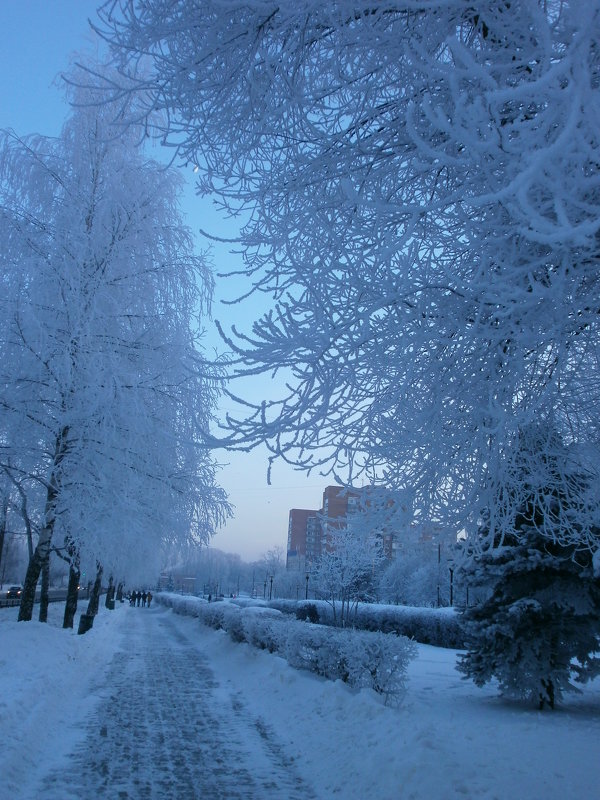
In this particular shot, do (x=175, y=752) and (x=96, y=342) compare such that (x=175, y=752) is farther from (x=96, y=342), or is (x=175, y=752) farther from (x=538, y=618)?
(x=96, y=342)

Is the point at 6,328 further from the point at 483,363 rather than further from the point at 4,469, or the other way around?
the point at 483,363

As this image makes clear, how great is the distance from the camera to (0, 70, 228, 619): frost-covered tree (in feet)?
34.0

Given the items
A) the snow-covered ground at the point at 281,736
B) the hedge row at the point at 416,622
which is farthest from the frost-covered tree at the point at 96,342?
the hedge row at the point at 416,622

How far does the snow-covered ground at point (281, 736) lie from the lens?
4.89 metres

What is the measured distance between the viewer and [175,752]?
6141 mm

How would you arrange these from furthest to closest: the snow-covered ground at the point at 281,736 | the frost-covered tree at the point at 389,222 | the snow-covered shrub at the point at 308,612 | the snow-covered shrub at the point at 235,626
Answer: the snow-covered shrub at the point at 308,612
the snow-covered shrub at the point at 235,626
the snow-covered ground at the point at 281,736
the frost-covered tree at the point at 389,222

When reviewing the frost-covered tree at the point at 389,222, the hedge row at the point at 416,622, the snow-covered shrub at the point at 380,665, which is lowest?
the hedge row at the point at 416,622

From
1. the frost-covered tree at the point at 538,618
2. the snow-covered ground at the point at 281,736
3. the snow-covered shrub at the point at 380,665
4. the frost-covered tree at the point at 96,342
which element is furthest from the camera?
the frost-covered tree at the point at 96,342

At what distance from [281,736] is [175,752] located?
147 cm

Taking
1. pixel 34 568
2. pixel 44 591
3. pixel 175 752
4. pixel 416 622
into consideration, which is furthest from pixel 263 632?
pixel 416 622

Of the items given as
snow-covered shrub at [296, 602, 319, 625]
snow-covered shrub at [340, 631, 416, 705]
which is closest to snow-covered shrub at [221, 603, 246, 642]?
snow-covered shrub at [340, 631, 416, 705]

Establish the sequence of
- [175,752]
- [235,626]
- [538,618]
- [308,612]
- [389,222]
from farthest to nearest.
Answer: [308,612]
[235,626]
[538,618]
[175,752]
[389,222]

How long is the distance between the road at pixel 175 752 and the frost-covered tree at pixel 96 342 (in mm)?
2916

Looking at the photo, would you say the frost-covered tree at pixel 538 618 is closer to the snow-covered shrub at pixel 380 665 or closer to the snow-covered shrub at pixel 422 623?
the snow-covered shrub at pixel 380 665
